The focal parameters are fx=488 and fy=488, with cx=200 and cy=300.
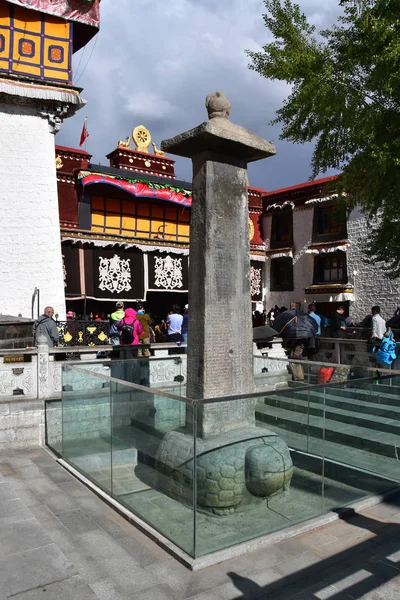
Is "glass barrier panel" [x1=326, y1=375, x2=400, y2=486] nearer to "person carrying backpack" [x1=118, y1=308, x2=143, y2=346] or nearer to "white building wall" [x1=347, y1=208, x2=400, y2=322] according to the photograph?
"person carrying backpack" [x1=118, y1=308, x2=143, y2=346]

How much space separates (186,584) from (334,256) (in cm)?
2244

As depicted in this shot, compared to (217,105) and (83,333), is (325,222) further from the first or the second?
(217,105)

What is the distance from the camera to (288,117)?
13.0m

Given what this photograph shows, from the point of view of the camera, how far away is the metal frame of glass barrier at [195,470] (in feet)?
15.8

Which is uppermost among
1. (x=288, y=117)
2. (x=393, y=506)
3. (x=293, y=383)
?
(x=288, y=117)

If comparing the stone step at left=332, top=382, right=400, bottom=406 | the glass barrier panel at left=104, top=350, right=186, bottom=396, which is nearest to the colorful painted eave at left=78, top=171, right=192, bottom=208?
the glass barrier panel at left=104, top=350, right=186, bottom=396

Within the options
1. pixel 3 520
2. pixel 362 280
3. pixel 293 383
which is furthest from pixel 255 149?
pixel 362 280

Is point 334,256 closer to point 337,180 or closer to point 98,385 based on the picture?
point 337,180

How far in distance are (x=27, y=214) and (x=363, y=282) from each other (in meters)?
15.6

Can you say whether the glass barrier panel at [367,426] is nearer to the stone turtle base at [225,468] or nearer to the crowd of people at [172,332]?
the stone turtle base at [225,468]

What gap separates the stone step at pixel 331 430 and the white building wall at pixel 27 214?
39.6ft

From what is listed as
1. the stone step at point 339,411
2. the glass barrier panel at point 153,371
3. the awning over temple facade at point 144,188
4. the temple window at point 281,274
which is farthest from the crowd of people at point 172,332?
the temple window at point 281,274

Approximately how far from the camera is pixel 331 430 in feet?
19.8

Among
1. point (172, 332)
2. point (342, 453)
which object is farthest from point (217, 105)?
point (172, 332)
